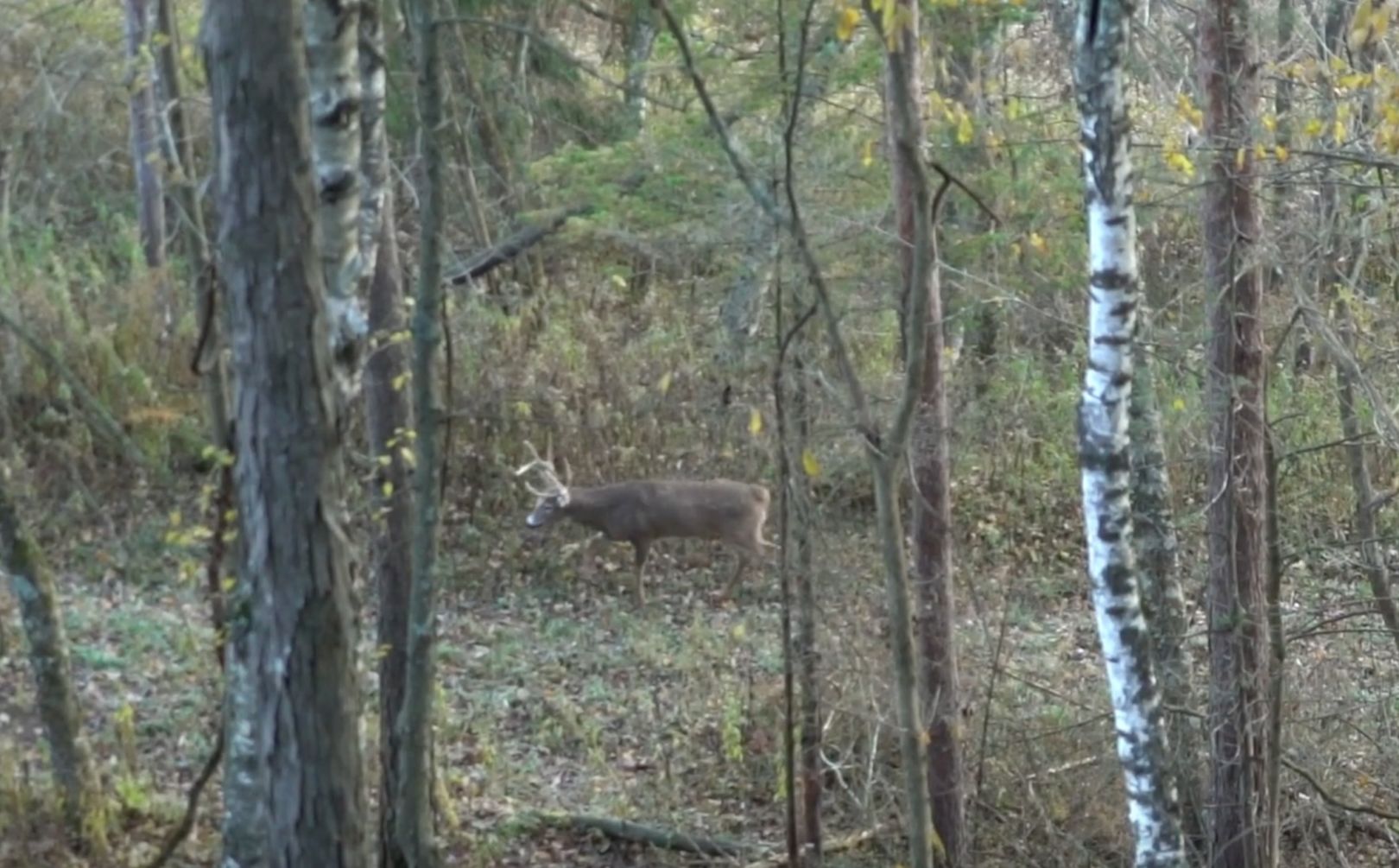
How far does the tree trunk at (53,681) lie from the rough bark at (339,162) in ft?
14.5

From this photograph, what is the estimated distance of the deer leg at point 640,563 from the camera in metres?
15.7

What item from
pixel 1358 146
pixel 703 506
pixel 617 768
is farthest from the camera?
pixel 703 506

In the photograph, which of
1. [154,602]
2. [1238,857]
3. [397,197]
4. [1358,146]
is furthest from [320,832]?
[397,197]

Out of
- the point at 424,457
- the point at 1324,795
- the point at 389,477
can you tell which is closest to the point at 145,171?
the point at 389,477

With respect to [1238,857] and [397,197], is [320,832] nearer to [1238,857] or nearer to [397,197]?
[1238,857]

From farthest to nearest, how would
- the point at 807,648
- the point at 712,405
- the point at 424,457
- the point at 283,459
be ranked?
the point at 712,405, the point at 807,648, the point at 424,457, the point at 283,459

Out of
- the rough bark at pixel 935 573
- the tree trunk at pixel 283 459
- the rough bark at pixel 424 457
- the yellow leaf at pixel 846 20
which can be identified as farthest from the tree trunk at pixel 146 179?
the tree trunk at pixel 283 459

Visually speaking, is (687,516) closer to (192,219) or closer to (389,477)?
(389,477)

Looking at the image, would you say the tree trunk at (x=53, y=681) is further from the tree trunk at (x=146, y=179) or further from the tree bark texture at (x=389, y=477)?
the tree trunk at (x=146, y=179)

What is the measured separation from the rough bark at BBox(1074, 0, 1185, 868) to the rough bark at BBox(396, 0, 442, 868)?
110 inches

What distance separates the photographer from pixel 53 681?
963 cm

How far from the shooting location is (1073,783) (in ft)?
35.1

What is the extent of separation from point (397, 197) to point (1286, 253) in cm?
988

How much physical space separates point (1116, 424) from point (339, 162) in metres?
3.17
